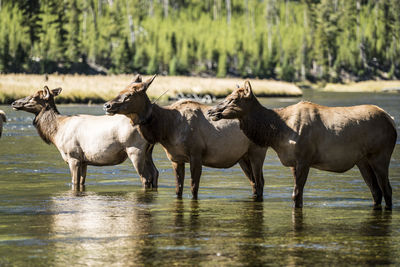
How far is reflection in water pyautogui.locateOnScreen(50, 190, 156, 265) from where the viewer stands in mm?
9469

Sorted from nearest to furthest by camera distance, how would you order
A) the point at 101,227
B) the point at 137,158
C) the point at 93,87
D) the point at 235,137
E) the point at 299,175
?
the point at 101,227 < the point at 299,175 < the point at 235,137 < the point at 137,158 < the point at 93,87

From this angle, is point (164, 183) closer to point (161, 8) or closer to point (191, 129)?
point (191, 129)

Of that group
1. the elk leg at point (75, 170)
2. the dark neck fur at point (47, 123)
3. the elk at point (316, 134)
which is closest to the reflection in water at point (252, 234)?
the elk at point (316, 134)

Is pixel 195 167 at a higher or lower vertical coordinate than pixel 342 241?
higher

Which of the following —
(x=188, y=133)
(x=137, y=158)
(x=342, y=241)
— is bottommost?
(x=342, y=241)

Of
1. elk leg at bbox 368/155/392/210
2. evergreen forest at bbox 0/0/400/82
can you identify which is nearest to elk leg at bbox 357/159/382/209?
elk leg at bbox 368/155/392/210

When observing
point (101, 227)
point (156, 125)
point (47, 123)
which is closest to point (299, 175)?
point (156, 125)

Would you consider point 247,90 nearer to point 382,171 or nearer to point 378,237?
point 382,171

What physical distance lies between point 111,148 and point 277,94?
64655mm

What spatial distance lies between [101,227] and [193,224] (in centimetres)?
128

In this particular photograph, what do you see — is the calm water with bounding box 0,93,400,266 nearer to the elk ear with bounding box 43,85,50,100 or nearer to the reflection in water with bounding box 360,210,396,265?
the reflection in water with bounding box 360,210,396,265

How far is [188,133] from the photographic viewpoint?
1390 cm

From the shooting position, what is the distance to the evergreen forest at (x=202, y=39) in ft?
387

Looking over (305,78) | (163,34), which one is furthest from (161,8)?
(305,78)
